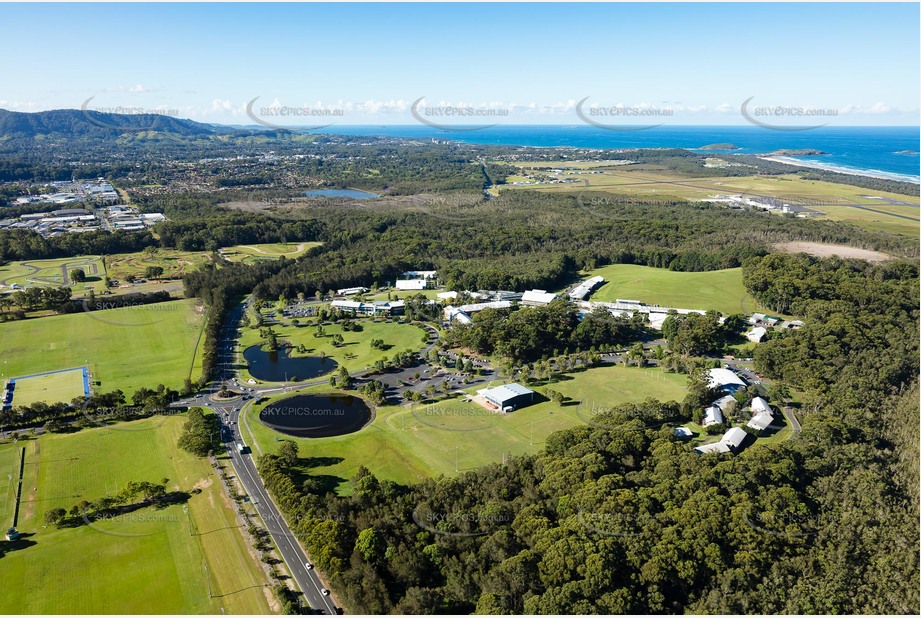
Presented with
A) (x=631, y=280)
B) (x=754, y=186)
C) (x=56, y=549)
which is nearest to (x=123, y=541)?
(x=56, y=549)

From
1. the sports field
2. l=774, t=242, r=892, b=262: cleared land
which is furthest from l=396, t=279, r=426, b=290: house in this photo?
l=774, t=242, r=892, b=262: cleared land

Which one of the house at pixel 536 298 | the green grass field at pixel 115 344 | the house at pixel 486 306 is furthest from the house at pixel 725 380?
the green grass field at pixel 115 344

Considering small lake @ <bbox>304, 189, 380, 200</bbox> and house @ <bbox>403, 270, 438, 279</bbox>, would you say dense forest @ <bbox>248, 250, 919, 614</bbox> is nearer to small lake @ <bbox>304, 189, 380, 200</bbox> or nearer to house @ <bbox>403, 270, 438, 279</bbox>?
house @ <bbox>403, 270, 438, 279</bbox>

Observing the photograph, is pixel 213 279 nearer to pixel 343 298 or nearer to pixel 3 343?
pixel 343 298

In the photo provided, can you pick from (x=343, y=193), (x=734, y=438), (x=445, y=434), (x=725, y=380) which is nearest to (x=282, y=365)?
(x=445, y=434)

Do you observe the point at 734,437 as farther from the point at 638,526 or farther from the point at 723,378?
the point at 638,526
